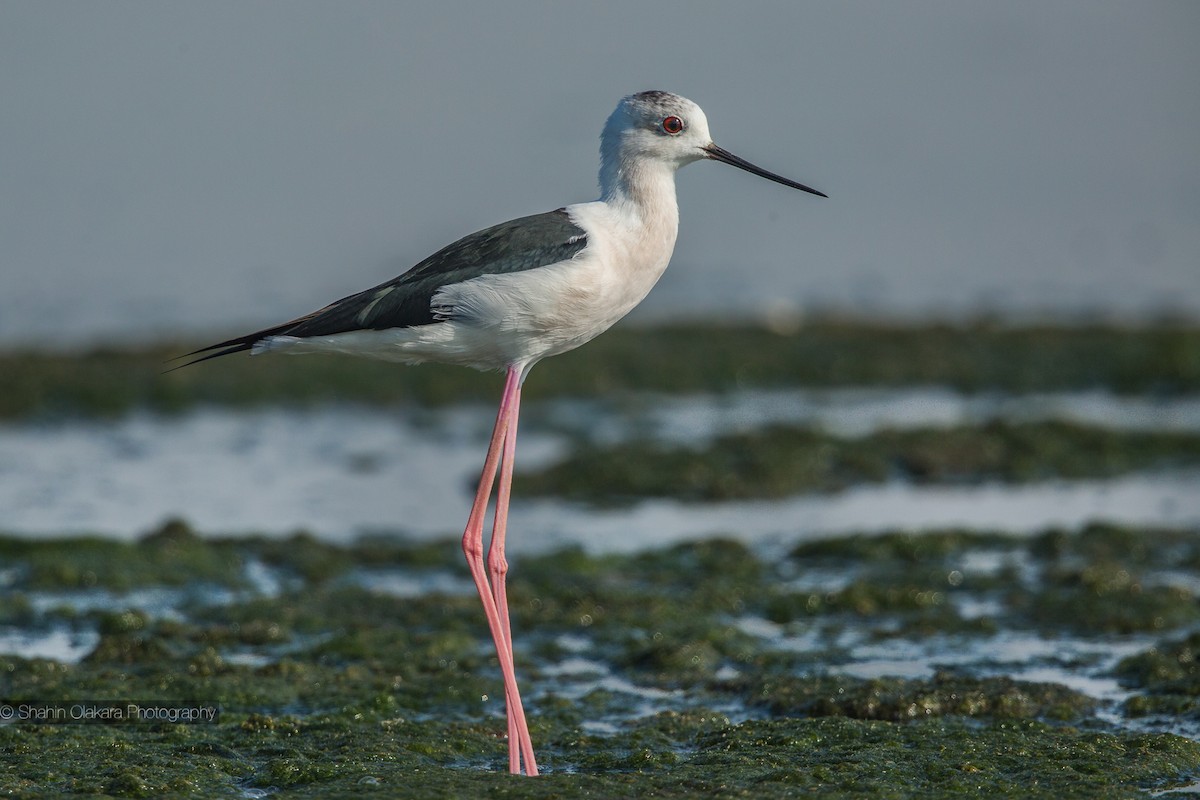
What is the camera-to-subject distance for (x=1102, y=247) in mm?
14898

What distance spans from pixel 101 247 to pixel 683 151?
36.2 feet

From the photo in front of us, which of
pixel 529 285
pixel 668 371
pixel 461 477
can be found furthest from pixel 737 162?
pixel 668 371

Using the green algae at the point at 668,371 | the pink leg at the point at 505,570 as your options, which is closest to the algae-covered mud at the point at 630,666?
the pink leg at the point at 505,570

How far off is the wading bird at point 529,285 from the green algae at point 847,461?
3.78 metres

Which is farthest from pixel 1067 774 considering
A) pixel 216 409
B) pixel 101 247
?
pixel 101 247

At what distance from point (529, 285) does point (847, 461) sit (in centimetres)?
470

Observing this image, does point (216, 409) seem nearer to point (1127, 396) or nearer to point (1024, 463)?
point (1024, 463)

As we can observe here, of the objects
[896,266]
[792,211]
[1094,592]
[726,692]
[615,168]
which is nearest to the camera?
[615,168]

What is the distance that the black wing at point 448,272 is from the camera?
196 inches

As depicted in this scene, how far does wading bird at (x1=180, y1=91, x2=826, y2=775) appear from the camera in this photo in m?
4.96

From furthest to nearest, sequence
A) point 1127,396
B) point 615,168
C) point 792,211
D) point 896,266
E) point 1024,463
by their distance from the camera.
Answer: point 792,211 → point 896,266 → point 1127,396 → point 1024,463 → point 615,168

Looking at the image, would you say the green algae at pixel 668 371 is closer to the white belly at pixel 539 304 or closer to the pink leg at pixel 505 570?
the pink leg at pixel 505 570

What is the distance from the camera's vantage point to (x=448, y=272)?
5.09 m

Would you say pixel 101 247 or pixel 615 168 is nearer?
pixel 615 168
